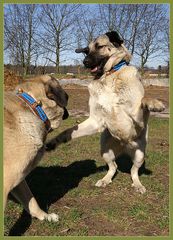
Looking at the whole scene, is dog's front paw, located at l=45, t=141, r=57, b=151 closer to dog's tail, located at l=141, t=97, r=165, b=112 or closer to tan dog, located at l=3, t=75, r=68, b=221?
tan dog, located at l=3, t=75, r=68, b=221

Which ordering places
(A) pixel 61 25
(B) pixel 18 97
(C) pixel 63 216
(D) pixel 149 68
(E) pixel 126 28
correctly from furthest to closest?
(D) pixel 149 68
(A) pixel 61 25
(E) pixel 126 28
(C) pixel 63 216
(B) pixel 18 97

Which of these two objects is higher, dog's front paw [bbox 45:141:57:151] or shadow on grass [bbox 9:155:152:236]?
dog's front paw [bbox 45:141:57:151]

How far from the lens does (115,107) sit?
417 cm

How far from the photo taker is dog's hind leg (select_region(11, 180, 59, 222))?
341 centimetres

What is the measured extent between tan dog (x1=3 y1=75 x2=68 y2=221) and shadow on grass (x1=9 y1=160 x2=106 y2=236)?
25cm

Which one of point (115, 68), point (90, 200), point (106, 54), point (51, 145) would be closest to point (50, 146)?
point (51, 145)

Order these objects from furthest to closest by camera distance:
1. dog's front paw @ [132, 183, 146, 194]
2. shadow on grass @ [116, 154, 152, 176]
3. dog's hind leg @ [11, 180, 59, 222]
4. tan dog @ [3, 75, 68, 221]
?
1. shadow on grass @ [116, 154, 152, 176]
2. dog's front paw @ [132, 183, 146, 194]
3. dog's hind leg @ [11, 180, 59, 222]
4. tan dog @ [3, 75, 68, 221]

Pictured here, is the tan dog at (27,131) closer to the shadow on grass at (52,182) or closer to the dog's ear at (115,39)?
the shadow on grass at (52,182)

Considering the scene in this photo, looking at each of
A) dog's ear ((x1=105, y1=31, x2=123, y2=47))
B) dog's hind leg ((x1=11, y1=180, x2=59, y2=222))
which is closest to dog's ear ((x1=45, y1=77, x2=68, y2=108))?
dog's hind leg ((x1=11, y1=180, x2=59, y2=222))

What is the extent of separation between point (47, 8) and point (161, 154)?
15.3 meters

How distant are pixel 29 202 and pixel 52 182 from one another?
117cm

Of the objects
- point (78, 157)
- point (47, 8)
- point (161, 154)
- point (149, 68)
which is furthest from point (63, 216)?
point (149, 68)

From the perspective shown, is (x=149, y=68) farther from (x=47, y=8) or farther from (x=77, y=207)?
(x=77, y=207)

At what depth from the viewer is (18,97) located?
3.20 m
